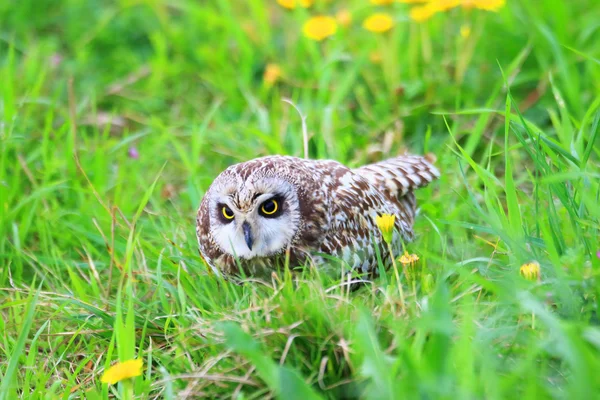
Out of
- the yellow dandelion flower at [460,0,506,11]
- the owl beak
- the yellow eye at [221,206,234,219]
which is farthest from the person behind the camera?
the yellow dandelion flower at [460,0,506,11]

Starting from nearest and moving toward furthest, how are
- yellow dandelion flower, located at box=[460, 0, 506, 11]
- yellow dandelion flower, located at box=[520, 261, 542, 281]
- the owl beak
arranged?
1. yellow dandelion flower, located at box=[520, 261, 542, 281]
2. the owl beak
3. yellow dandelion flower, located at box=[460, 0, 506, 11]

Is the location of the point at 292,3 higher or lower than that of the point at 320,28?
higher

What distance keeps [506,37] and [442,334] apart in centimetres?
356

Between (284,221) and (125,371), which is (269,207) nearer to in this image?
(284,221)

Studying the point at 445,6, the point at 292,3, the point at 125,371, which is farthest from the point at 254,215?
the point at 292,3

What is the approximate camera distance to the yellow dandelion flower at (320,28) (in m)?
5.51

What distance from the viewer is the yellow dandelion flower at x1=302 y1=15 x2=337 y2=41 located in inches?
217

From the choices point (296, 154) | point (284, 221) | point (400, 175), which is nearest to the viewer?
point (284, 221)

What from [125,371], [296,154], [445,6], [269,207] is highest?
[445,6]

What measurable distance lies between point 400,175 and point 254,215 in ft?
3.49

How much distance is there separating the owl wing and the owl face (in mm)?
776

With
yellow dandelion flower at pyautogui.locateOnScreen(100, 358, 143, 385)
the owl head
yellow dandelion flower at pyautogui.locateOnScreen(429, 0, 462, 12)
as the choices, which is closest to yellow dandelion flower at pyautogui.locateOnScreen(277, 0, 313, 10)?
yellow dandelion flower at pyautogui.locateOnScreen(429, 0, 462, 12)

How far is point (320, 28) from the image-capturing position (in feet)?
18.2

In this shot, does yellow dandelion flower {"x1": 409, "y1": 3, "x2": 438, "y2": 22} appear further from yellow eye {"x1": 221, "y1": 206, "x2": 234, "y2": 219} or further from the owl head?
yellow eye {"x1": 221, "y1": 206, "x2": 234, "y2": 219}
